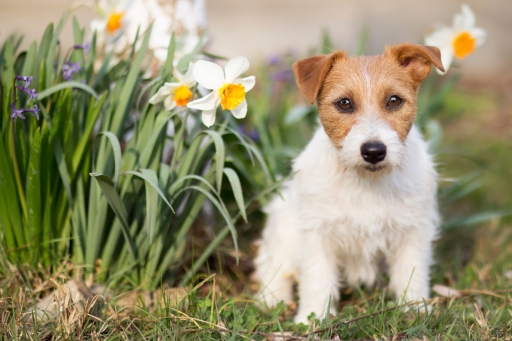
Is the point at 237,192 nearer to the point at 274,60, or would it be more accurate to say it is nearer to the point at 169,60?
the point at 169,60

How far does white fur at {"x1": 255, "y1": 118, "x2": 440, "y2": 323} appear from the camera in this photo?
2.79m

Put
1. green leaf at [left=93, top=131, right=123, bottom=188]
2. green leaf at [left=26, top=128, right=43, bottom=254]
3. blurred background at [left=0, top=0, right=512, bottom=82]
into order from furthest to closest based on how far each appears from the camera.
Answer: blurred background at [left=0, top=0, right=512, bottom=82] → green leaf at [left=26, top=128, right=43, bottom=254] → green leaf at [left=93, top=131, right=123, bottom=188]

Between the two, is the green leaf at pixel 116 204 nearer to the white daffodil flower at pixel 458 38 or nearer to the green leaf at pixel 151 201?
the green leaf at pixel 151 201

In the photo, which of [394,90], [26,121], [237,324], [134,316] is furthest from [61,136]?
[394,90]

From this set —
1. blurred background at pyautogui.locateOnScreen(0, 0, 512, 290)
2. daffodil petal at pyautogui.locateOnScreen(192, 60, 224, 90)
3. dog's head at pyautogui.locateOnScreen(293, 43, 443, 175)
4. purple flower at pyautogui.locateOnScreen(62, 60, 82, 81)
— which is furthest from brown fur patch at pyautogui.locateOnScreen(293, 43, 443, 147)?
blurred background at pyautogui.locateOnScreen(0, 0, 512, 290)

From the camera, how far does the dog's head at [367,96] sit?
2.44 metres

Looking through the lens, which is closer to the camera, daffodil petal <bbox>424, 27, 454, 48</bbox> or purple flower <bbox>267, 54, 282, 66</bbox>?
daffodil petal <bbox>424, 27, 454, 48</bbox>

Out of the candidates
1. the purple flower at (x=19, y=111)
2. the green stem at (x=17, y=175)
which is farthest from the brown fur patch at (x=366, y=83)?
the green stem at (x=17, y=175)

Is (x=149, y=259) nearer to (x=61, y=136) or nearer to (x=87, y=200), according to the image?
(x=87, y=200)

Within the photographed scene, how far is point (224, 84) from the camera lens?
2555 millimetres

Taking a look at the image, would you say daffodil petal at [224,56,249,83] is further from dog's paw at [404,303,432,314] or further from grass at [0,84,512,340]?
dog's paw at [404,303,432,314]

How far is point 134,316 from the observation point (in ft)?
8.44

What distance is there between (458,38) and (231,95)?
167 centimetres

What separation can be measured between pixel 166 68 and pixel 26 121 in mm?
775
